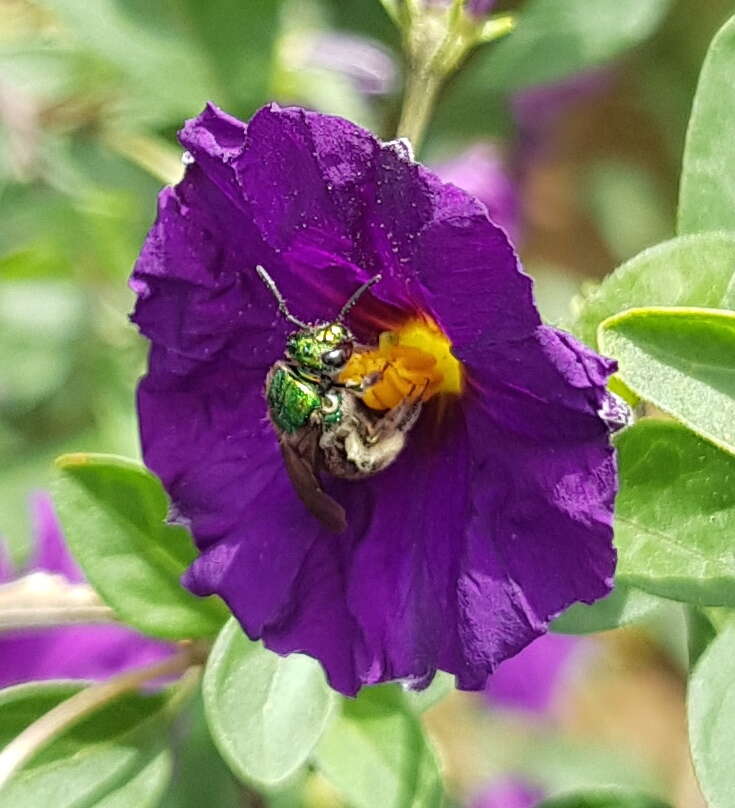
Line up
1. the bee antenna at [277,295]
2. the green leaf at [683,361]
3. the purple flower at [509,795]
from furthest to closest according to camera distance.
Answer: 1. the purple flower at [509,795]
2. the bee antenna at [277,295]
3. the green leaf at [683,361]

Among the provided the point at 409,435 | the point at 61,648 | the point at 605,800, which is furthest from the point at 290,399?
the point at 61,648

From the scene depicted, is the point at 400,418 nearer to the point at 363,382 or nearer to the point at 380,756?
the point at 363,382

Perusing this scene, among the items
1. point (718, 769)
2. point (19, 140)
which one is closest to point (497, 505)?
point (718, 769)

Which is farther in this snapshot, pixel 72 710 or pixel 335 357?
pixel 72 710

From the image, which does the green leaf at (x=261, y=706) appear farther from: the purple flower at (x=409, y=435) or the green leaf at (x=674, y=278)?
the green leaf at (x=674, y=278)

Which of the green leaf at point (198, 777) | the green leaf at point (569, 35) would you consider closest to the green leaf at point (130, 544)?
the green leaf at point (198, 777)

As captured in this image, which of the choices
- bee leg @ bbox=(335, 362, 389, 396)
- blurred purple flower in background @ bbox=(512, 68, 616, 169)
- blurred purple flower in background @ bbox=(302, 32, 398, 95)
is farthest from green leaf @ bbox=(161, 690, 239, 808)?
blurred purple flower in background @ bbox=(512, 68, 616, 169)

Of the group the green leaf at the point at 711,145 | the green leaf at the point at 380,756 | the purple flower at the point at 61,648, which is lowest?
the purple flower at the point at 61,648

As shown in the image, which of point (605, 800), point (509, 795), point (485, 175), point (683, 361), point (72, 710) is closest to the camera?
point (683, 361)
